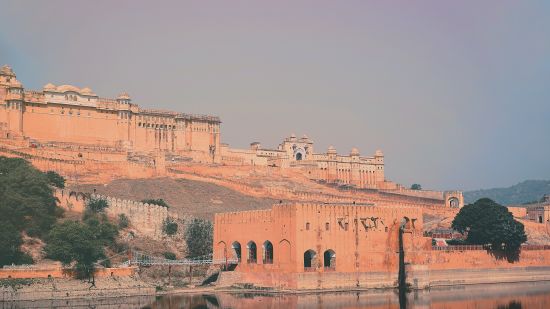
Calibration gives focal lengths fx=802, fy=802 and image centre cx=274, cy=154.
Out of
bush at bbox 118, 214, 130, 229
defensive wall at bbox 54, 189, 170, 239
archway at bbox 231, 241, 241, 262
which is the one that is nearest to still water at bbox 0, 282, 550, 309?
archway at bbox 231, 241, 241, 262

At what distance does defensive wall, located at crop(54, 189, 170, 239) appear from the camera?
55531 millimetres

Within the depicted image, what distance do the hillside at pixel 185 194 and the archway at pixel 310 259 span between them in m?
19.1

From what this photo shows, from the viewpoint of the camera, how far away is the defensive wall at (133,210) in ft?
182

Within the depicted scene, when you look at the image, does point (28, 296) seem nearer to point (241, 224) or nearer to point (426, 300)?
point (241, 224)

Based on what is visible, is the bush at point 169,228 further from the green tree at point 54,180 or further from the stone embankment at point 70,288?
the stone embankment at point 70,288

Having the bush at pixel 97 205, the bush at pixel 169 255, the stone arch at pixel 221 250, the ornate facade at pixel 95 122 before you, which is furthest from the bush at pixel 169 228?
the ornate facade at pixel 95 122

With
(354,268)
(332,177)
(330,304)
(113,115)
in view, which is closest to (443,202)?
(332,177)

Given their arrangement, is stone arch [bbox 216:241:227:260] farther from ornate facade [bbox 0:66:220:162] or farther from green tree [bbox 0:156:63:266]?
ornate facade [bbox 0:66:220:162]

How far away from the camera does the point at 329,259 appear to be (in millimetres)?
46375

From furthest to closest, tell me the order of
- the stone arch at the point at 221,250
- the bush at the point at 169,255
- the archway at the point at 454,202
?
the archway at the point at 454,202 → the bush at the point at 169,255 → the stone arch at the point at 221,250

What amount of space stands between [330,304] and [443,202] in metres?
47.9

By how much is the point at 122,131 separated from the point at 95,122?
2958 mm

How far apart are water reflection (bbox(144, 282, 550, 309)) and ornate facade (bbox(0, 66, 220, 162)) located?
3729 cm

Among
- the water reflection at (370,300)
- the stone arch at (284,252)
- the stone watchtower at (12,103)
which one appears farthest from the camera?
the stone watchtower at (12,103)
